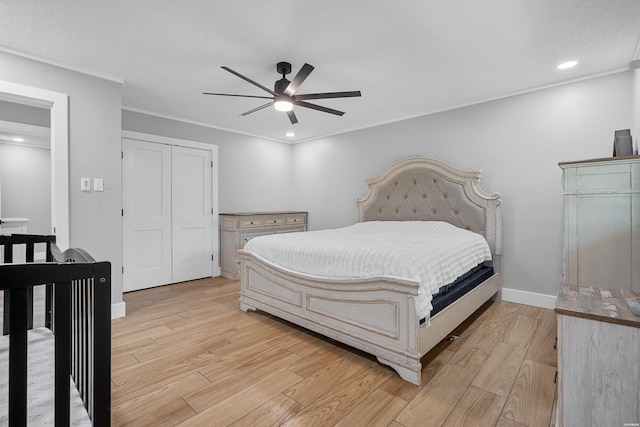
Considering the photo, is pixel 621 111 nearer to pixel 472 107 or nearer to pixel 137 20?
pixel 472 107

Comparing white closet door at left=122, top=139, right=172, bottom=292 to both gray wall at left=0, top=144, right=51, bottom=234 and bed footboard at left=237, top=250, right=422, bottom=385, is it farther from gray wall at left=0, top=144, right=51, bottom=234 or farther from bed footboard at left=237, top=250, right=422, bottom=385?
gray wall at left=0, top=144, right=51, bottom=234

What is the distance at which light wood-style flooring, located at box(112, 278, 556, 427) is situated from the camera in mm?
1536

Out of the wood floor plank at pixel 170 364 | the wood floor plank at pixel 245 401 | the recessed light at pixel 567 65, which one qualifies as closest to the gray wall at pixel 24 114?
the wood floor plank at pixel 170 364

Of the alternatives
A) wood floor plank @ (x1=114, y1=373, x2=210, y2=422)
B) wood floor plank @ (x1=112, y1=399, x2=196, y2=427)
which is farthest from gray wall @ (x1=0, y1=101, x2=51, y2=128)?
wood floor plank @ (x1=112, y1=399, x2=196, y2=427)

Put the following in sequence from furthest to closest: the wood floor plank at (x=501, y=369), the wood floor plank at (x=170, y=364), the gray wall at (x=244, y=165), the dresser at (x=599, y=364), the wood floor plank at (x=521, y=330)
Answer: the gray wall at (x=244, y=165)
the wood floor plank at (x=521, y=330)
the wood floor plank at (x=170, y=364)
the wood floor plank at (x=501, y=369)
the dresser at (x=599, y=364)

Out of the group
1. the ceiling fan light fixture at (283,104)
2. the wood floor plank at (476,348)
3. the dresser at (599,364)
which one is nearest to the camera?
the dresser at (599,364)

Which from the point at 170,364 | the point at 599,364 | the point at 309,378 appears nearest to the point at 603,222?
the point at 599,364

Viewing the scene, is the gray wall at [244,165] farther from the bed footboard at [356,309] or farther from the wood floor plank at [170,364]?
the wood floor plank at [170,364]

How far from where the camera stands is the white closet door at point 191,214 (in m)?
4.18

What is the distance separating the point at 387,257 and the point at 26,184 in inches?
252

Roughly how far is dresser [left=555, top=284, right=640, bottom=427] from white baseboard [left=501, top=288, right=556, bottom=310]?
2255mm

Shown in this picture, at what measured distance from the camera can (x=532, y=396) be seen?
1.68 m

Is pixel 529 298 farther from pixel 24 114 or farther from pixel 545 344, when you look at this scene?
pixel 24 114

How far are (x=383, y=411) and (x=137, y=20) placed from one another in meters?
2.83
